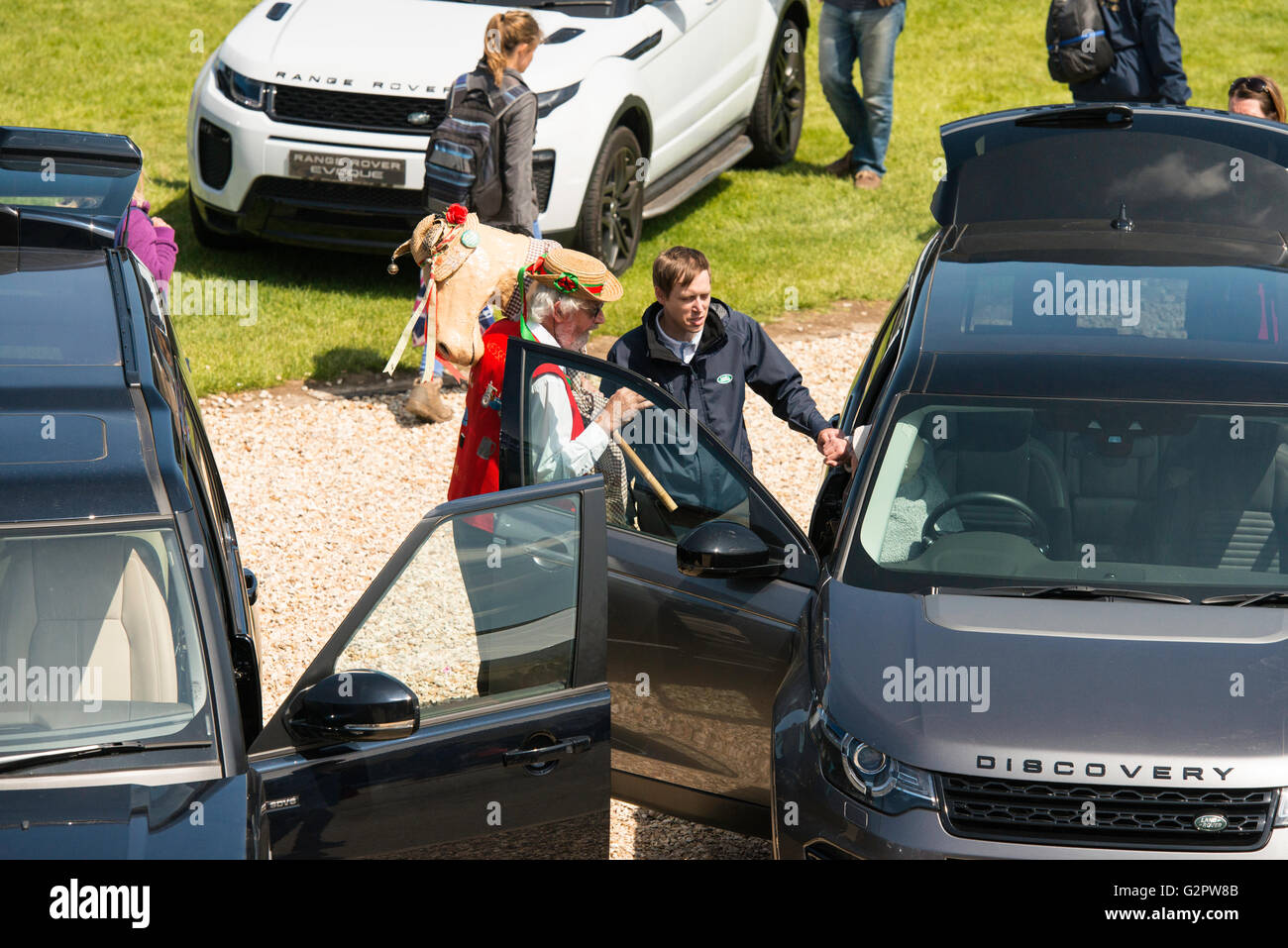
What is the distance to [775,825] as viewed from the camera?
13.9 ft

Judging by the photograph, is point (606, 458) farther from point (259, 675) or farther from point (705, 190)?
point (705, 190)

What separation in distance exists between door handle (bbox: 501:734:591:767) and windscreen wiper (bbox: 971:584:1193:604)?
4.31ft

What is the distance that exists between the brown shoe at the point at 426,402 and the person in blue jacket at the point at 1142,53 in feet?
16.2

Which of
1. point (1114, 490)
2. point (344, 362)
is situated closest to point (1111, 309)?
point (1114, 490)

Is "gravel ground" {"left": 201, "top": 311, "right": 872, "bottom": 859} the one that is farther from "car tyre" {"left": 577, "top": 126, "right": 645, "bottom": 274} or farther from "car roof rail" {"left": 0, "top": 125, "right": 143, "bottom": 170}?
"car roof rail" {"left": 0, "top": 125, "right": 143, "bottom": 170}

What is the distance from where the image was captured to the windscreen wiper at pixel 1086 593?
14.3ft

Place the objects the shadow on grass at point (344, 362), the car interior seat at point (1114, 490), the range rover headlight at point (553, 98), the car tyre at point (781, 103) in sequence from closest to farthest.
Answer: the car interior seat at point (1114, 490) → the shadow on grass at point (344, 362) → the range rover headlight at point (553, 98) → the car tyre at point (781, 103)

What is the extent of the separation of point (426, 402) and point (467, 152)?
1585mm

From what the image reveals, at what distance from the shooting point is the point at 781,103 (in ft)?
43.8

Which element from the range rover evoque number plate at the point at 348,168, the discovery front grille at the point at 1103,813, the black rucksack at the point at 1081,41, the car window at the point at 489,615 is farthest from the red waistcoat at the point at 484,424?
the black rucksack at the point at 1081,41

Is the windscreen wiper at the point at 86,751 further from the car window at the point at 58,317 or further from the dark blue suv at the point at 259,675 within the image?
the car window at the point at 58,317
